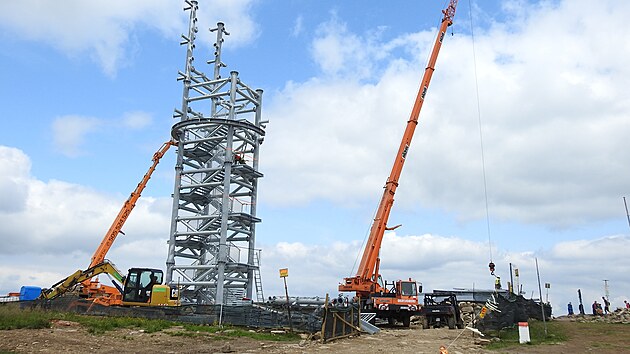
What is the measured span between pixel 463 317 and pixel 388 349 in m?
21.1

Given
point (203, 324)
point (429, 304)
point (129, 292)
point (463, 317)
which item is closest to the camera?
point (203, 324)

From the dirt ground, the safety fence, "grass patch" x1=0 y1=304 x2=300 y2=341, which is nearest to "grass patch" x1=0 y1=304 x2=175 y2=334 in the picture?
"grass patch" x1=0 y1=304 x2=300 y2=341

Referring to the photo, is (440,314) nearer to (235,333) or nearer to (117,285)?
(235,333)

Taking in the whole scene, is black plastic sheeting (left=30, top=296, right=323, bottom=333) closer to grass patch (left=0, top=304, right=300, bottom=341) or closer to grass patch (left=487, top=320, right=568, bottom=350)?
grass patch (left=0, top=304, right=300, bottom=341)

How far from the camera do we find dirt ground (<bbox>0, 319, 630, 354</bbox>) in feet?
66.4

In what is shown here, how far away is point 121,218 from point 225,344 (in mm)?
29551

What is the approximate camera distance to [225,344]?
876 inches

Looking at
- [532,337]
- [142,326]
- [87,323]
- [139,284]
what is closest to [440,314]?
[532,337]

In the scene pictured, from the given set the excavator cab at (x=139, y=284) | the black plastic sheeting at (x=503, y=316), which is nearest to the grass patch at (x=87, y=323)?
the excavator cab at (x=139, y=284)

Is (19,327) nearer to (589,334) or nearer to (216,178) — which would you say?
(216,178)

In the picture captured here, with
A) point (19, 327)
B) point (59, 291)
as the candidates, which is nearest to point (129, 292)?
point (59, 291)

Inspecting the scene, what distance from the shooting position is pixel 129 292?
3428 centimetres

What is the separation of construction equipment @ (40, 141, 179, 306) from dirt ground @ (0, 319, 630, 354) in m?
7.71

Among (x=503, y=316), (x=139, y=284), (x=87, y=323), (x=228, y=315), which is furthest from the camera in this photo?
(x=139, y=284)
